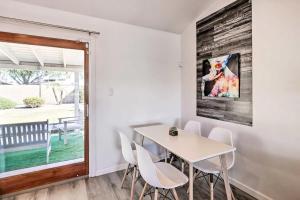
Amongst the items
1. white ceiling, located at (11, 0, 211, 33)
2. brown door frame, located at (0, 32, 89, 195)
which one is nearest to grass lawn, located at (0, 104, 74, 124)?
brown door frame, located at (0, 32, 89, 195)

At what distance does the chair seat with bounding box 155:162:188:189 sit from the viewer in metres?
1.65

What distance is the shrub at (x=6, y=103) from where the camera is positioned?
2.27m

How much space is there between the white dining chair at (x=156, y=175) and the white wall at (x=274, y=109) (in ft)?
3.65

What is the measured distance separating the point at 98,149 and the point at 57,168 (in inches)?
24.6

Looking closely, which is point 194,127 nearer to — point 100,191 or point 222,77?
point 222,77

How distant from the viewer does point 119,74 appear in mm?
2916

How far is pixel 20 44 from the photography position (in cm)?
231

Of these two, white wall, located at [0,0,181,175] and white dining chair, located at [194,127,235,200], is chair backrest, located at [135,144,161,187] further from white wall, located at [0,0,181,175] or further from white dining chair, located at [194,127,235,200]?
white wall, located at [0,0,181,175]

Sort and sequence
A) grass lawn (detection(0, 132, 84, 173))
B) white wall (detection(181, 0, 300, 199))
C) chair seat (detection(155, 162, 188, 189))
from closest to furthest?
chair seat (detection(155, 162, 188, 189))
white wall (detection(181, 0, 300, 199))
grass lawn (detection(0, 132, 84, 173))

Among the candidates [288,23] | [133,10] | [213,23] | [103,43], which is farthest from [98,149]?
[288,23]

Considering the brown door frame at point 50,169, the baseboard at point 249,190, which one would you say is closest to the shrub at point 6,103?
the brown door frame at point 50,169

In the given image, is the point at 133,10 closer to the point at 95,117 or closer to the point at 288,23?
the point at 95,117

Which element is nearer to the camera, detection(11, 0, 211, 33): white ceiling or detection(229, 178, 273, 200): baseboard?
detection(229, 178, 273, 200): baseboard

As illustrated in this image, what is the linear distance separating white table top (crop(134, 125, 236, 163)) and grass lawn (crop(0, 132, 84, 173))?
3.87 ft
